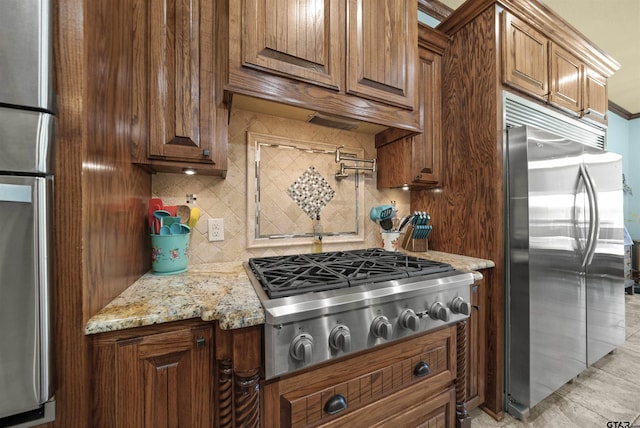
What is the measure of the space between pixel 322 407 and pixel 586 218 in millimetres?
2066

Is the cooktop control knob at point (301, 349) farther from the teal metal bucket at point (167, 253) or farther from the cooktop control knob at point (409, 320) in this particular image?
the teal metal bucket at point (167, 253)

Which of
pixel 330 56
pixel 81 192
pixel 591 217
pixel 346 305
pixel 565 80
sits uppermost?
pixel 565 80

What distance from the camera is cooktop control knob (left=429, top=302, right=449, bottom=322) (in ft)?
3.54

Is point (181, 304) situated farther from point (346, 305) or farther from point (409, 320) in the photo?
point (409, 320)

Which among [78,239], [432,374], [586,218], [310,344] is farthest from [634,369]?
[78,239]

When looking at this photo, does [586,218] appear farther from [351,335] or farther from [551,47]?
[351,335]

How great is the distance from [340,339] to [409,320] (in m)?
0.32

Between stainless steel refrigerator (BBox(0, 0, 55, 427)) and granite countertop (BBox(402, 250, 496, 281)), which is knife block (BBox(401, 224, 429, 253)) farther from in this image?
stainless steel refrigerator (BBox(0, 0, 55, 427))

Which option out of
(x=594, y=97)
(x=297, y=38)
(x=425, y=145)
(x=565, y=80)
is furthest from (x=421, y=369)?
(x=594, y=97)

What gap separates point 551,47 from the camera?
5.91ft

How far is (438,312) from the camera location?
1.08 metres

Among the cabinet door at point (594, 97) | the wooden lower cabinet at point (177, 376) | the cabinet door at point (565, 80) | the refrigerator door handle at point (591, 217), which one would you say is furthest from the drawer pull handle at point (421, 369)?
the cabinet door at point (594, 97)

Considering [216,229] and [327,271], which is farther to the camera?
[216,229]

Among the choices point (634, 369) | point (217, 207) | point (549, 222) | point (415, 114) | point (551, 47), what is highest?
point (551, 47)
